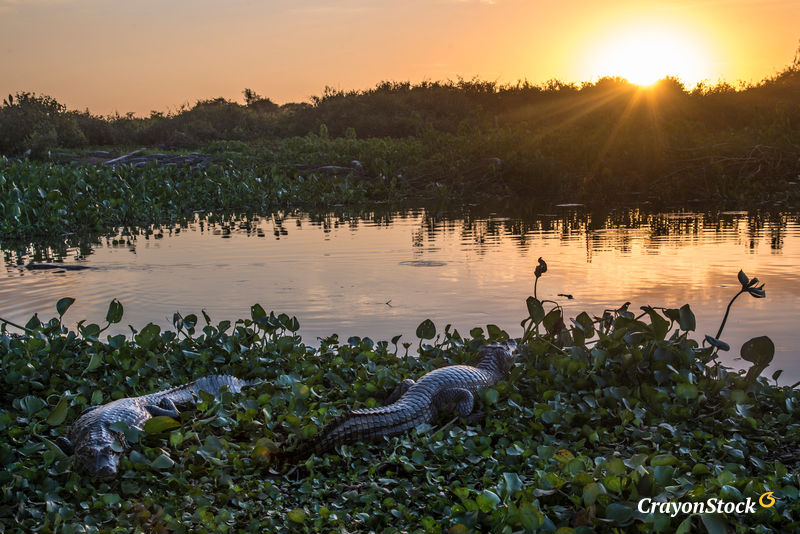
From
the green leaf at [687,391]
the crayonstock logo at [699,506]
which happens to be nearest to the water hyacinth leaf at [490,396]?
the green leaf at [687,391]

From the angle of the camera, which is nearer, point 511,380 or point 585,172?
point 511,380

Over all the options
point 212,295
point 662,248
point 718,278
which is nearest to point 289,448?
point 212,295

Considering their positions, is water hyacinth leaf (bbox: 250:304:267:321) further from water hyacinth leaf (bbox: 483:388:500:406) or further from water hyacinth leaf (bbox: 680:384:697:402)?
water hyacinth leaf (bbox: 680:384:697:402)

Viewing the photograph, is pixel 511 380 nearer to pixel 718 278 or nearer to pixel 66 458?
pixel 66 458

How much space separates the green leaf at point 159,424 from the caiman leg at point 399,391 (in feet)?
4.37

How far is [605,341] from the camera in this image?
200 inches

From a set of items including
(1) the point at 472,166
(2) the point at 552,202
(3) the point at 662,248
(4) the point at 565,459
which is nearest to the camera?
(4) the point at 565,459

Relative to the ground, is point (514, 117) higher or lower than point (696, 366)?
higher

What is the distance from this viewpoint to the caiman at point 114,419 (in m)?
3.69

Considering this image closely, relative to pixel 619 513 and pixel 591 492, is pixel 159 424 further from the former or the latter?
pixel 619 513

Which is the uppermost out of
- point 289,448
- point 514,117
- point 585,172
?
point 514,117

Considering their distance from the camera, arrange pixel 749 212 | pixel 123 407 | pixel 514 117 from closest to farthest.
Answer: pixel 123 407, pixel 749 212, pixel 514 117

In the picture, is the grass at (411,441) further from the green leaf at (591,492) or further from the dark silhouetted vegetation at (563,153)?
the dark silhouetted vegetation at (563,153)

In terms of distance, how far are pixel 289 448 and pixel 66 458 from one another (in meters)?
1.08
